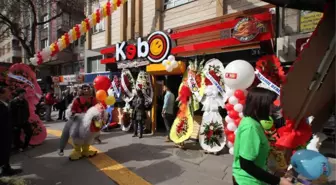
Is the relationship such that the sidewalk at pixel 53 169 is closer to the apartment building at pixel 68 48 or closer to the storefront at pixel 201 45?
the storefront at pixel 201 45

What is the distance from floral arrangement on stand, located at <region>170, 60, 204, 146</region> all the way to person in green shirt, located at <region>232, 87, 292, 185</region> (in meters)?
4.36

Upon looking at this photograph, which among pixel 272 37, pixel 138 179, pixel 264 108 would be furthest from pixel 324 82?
pixel 272 37

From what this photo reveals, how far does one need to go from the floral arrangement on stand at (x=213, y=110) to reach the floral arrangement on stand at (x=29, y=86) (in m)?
4.50

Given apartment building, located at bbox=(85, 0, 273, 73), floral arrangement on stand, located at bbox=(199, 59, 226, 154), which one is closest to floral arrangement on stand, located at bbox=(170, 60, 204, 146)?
floral arrangement on stand, located at bbox=(199, 59, 226, 154)

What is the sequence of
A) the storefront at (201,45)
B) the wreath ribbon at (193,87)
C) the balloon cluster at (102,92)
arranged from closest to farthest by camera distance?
the balloon cluster at (102,92) < the storefront at (201,45) < the wreath ribbon at (193,87)

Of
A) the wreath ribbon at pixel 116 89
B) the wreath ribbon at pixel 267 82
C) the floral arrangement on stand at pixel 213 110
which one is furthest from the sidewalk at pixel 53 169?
the wreath ribbon at pixel 267 82

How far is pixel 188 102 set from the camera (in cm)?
662

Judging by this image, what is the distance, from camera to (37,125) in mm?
6902

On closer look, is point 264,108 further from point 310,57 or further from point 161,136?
point 161,136

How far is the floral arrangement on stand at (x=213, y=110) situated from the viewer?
5.88 m

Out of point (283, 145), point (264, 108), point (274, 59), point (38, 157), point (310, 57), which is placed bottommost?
point (38, 157)

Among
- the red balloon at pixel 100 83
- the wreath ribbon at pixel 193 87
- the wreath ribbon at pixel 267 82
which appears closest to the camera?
the wreath ribbon at pixel 267 82

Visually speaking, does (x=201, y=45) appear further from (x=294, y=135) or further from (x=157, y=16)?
(x=294, y=135)

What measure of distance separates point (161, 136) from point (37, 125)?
362 centimetres
